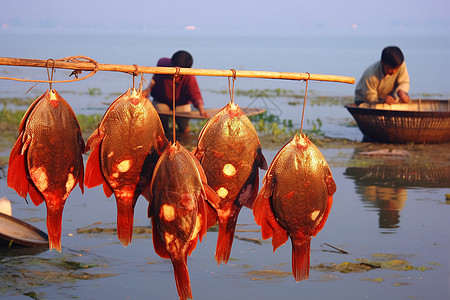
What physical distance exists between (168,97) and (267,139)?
1.99m

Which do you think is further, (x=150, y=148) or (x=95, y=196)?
(x=95, y=196)

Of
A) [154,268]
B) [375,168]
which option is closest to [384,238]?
[154,268]

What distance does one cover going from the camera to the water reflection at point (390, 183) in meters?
7.95

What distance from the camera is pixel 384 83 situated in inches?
497

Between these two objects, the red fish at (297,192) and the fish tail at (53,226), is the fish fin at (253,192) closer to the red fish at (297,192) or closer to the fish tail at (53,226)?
the red fish at (297,192)

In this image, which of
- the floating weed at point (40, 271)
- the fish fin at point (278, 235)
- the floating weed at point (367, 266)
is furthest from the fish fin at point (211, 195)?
the floating weed at point (367, 266)

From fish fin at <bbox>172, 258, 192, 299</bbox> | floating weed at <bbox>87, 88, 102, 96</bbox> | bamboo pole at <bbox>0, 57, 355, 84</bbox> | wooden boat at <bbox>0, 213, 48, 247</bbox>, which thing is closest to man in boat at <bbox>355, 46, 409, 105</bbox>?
wooden boat at <bbox>0, 213, 48, 247</bbox>

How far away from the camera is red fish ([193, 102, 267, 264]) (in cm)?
358

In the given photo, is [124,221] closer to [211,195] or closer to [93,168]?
[93,168]

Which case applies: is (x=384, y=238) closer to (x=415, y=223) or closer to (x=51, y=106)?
(x=415, y=223)

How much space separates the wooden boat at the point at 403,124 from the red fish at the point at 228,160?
857 centimetres

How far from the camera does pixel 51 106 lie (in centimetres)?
339

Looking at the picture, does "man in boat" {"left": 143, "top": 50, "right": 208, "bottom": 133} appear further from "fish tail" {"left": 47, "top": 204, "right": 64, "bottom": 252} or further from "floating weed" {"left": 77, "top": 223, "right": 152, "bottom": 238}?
"fish tail" {"left": 47, "top": 204, "right": 64, "bottom": 252}

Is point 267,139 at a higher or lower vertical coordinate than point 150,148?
lower
